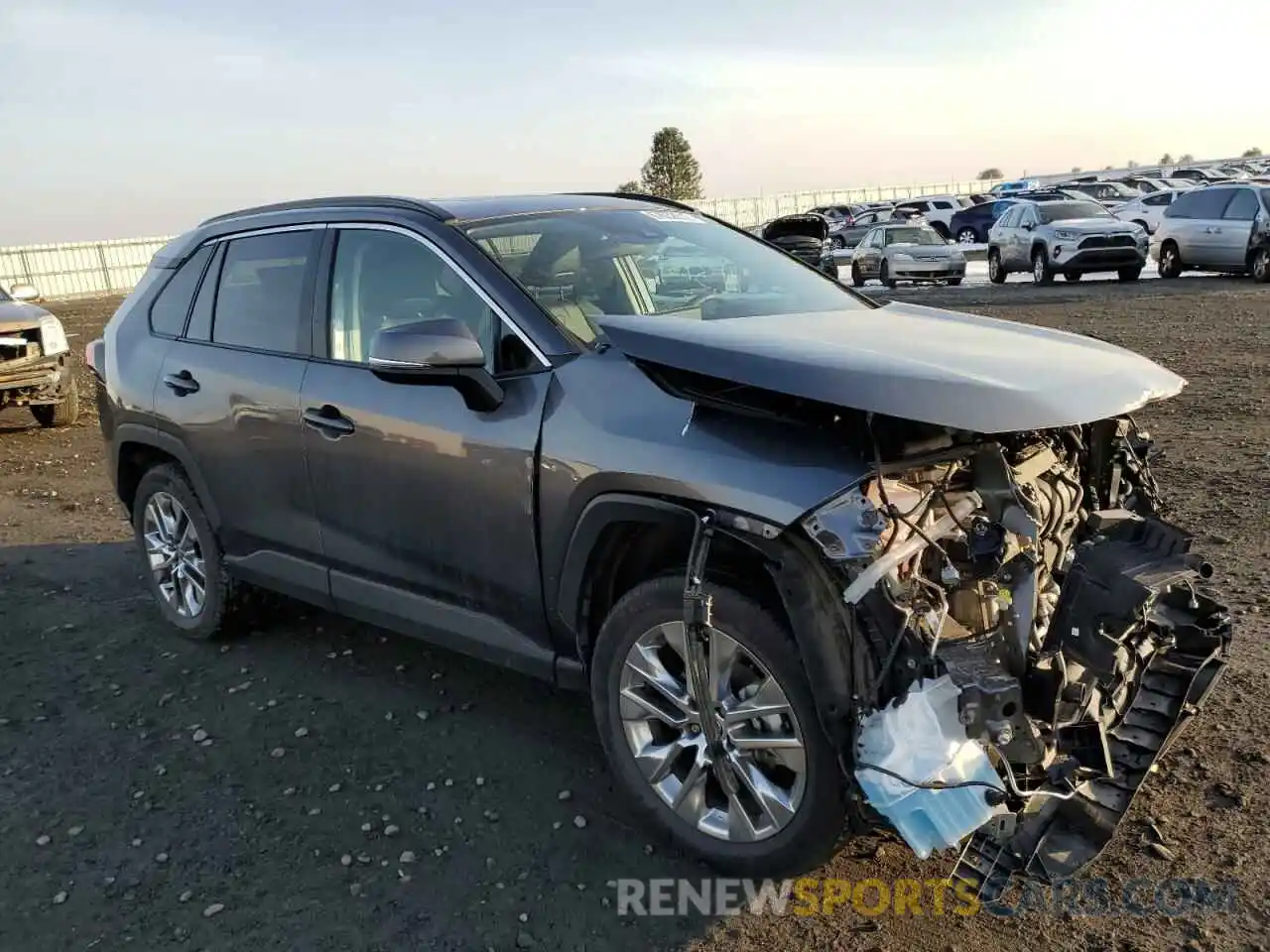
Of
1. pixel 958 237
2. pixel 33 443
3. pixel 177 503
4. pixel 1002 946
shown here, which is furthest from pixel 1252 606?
pixel 958 237

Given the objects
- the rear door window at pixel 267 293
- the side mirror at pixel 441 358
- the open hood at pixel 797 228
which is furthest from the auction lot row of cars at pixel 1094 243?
the side mirror at pixel 441 358

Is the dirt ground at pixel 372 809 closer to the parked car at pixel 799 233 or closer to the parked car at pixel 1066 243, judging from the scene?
the parked car at pixel 799 233

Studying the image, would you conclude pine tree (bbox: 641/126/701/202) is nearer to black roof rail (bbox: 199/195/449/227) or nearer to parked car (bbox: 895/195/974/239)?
parked car (bbox: 895/195/974/239)

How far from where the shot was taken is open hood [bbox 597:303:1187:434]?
8.71 feet

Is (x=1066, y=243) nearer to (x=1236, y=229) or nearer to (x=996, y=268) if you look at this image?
(x=996, y=268)

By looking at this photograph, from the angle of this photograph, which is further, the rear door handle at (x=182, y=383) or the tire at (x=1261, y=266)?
the tire at (x=1261, y=266)

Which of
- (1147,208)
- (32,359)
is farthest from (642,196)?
(1147,208)

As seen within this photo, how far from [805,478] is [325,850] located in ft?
6.44

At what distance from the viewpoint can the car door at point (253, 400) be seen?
14.0 feet

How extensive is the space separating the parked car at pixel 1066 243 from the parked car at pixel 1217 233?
1.80ft

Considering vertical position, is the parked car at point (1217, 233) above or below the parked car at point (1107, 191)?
above

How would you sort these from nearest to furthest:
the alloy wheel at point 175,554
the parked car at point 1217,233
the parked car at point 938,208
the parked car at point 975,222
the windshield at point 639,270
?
the windshield at point 639,270, the alloy wheel at point 175,554, the parked car at point 1217,233, the parked car at point 975,222, the parked car at point 938,208

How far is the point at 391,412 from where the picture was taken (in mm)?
3771

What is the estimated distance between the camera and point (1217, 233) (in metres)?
18.8
